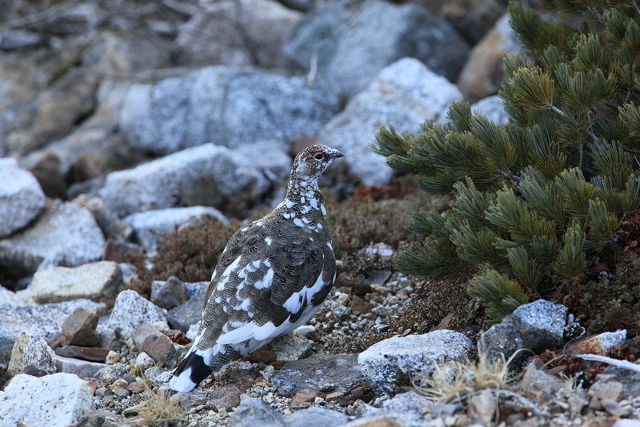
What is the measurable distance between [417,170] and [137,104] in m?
7.12

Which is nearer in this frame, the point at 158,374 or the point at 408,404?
the point at 408,404

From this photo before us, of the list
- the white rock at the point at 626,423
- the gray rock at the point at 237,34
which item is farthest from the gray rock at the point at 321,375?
the gray rock at the point at 237,34

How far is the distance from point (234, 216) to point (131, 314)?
332 centimetres

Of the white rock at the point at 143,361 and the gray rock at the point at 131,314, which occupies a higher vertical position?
the white rock at the point at 143,361

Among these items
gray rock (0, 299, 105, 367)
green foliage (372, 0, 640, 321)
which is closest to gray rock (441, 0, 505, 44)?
green foliage (372, 0, 640, 321)

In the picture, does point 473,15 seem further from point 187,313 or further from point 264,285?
point 264,285

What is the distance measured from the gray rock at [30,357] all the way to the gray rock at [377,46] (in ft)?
22.6

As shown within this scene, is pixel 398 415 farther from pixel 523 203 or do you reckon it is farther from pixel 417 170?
pixel 417 170

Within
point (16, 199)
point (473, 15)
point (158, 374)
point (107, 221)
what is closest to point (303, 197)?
point (158, 374)

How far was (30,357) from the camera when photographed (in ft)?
17.1

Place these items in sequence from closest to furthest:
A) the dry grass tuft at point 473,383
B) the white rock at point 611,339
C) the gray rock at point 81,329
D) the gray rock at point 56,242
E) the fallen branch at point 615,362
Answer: the dry grass tuft at point 473,383 → the fallen branch at point 615,362 → the white rock at point 611,339 → the gray rock at point 81,329 → the gray rock at point 56,242

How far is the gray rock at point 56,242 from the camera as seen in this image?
828 cm

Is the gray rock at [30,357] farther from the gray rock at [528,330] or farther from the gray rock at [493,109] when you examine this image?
the gray rock at [493,109]

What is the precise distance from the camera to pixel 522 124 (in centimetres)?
516
